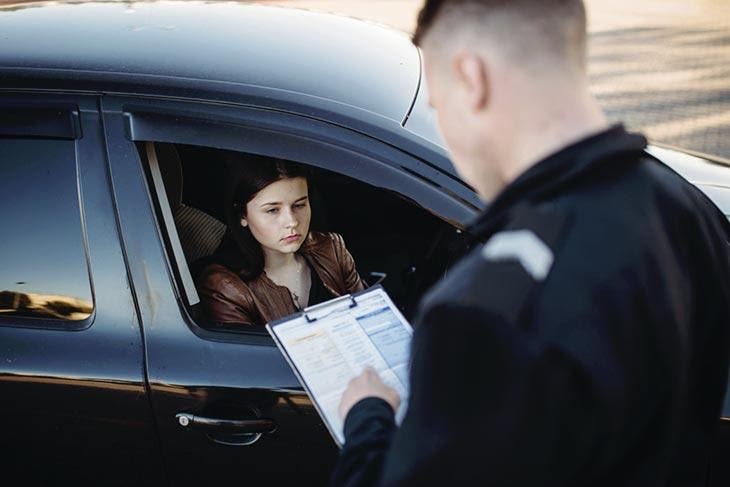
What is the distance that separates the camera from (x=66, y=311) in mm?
2076

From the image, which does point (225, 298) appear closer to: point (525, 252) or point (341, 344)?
point (341, 344)

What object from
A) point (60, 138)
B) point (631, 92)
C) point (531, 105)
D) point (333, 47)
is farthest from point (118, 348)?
point (631, 92)

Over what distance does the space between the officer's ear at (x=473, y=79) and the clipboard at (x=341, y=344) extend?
2.17 ft

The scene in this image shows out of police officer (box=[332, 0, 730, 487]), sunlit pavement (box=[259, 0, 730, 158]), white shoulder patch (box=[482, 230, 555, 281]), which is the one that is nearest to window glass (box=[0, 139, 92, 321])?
police officer (box=[332, 0, 730, 487])

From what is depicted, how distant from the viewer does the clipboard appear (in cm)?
168

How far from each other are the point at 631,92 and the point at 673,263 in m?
6.42

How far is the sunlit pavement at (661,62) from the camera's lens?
6.32m

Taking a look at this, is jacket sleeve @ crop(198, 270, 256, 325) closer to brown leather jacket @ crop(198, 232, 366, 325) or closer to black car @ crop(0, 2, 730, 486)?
brown leather jacket @ crop(198, 232, 366, 325)

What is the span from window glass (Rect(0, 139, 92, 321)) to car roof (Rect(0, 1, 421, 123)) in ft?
0.61

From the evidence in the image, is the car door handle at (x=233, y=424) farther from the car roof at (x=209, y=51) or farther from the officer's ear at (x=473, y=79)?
the officer's ear at (x=473, y=79)

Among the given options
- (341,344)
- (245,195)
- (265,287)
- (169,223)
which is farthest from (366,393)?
(245,195)

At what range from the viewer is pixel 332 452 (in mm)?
1993

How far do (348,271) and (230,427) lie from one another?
0.87 metres

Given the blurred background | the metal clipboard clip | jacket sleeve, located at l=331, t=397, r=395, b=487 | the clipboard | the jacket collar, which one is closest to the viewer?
the jacket collar
